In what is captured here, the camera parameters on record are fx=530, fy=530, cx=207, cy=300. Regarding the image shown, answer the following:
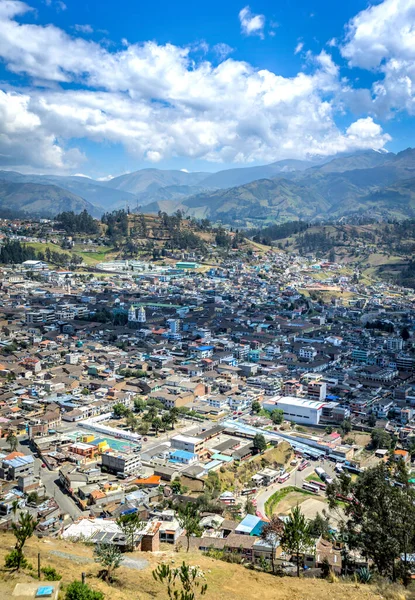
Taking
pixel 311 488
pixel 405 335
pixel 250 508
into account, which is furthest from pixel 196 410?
pixel 405 335

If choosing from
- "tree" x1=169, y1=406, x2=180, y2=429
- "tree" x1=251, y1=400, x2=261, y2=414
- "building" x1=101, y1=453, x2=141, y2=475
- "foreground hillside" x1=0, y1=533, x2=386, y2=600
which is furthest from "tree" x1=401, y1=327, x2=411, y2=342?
"foreground hillside" x1=0, y1=533, x2=386, y2=600

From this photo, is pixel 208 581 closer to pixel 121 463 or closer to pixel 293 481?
pixel 121 463

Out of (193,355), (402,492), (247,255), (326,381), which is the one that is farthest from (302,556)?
(247,255)

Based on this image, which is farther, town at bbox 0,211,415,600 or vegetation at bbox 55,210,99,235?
vegetation at bbox 55,210,99,235

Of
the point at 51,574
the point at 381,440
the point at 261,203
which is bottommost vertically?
the point at 381,440

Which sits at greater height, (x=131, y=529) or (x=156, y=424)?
(x=131, y=529)

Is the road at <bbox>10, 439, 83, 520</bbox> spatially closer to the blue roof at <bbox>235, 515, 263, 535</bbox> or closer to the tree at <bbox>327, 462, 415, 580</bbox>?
the blue roof at <bbox>235, 515, 263, 535</bbox>

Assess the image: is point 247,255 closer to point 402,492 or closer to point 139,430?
point 139,430
